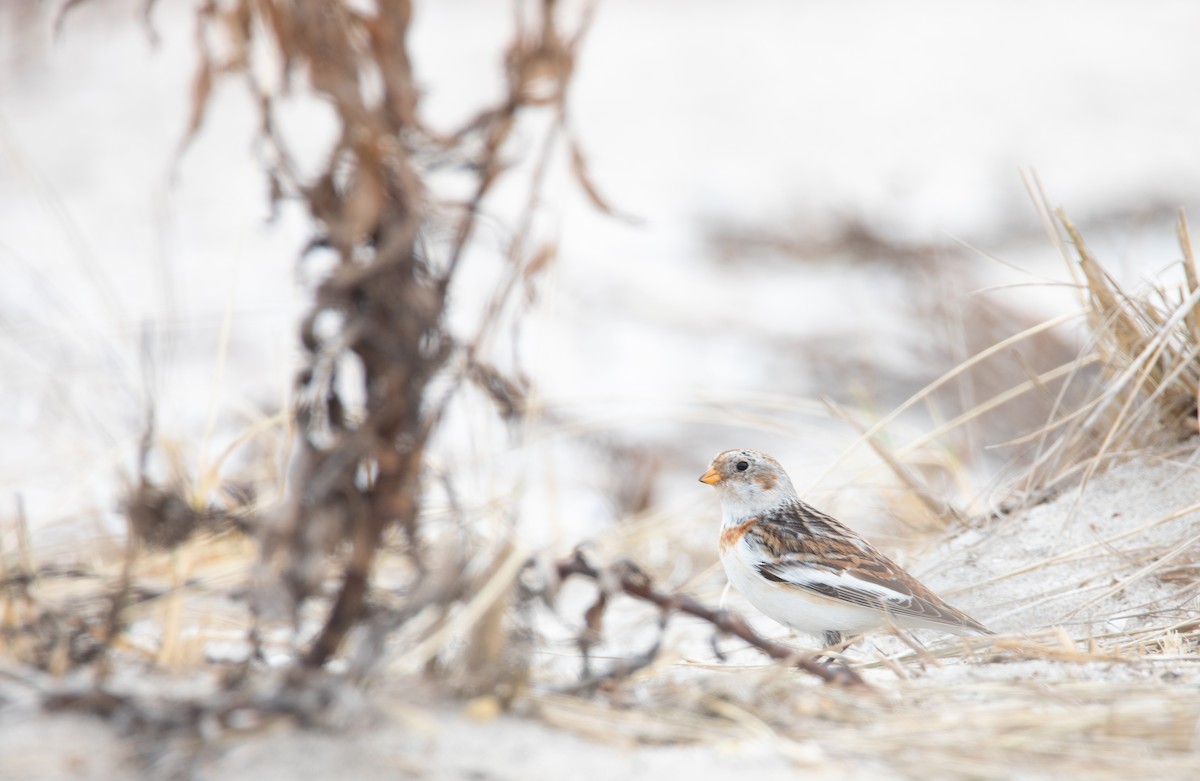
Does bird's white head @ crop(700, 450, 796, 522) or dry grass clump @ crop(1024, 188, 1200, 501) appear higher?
dry grass clump @ crop(1024, 188, 1200, 501)

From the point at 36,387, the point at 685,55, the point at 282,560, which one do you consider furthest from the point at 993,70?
the point at 282,560

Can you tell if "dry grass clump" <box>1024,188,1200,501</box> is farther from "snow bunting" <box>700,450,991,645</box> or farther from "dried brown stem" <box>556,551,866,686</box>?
"dried brown stem" <box>556,551,866,686</box>

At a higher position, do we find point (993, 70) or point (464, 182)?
point (993, 70)

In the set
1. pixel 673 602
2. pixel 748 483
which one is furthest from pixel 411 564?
pixel 748 483

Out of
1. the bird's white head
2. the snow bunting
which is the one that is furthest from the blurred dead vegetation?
the bird's white head

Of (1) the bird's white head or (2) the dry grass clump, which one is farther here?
(1) the bird's white head

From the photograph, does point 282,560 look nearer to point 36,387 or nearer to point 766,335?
point 36,387

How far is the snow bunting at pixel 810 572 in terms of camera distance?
110 inches

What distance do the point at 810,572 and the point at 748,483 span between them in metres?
0.44

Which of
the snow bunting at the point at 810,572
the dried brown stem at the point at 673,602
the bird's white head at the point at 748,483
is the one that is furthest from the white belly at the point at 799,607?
the dried brown stem at the point at 673,602

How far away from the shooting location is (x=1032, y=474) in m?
3.26

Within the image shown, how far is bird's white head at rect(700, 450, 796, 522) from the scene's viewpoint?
10.9ft

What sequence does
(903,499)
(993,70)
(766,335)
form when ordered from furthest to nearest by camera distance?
1. (993,70)
2. (766,335)
3. (903,499)

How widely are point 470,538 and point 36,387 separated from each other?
11.9 feet
